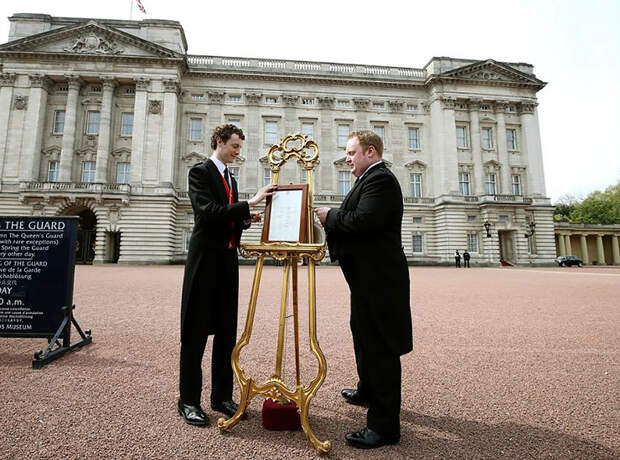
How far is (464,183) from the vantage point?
1342 inches

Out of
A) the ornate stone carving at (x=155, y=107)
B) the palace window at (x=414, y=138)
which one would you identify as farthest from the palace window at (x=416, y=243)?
the ornate stone carving at (x=155, y=107)

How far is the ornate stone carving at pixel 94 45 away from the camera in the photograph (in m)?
29.5

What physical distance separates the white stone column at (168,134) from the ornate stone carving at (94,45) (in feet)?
17.4

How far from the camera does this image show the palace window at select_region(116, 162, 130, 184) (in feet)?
99.4

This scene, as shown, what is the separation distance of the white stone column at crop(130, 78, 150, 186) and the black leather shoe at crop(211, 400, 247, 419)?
29409 mm

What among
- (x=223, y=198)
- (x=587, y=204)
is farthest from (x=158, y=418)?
(x=587, y=204)

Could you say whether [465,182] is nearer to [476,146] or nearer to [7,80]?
[476,146]

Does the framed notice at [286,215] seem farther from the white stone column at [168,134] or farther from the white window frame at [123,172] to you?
the white window frame at [123,172]

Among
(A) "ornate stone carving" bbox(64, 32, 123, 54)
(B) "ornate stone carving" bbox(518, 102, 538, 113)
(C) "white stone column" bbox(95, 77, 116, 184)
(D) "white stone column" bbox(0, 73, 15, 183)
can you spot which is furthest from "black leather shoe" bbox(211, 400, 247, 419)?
(B) "ornate stone carving" bbox(518, 102, 538, 113)

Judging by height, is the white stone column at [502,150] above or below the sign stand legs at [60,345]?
above

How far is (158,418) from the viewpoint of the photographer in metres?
2.87

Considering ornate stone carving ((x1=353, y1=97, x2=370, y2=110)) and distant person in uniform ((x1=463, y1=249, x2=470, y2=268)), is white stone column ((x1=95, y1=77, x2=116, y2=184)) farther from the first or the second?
distant person in uniform ((x1=463, y1=249, x2=470, y2=268))

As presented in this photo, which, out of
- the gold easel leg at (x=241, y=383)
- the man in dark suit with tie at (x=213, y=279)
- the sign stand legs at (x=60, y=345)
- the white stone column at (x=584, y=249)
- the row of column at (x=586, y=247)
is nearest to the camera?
the gold easel leg at (x=241, y=383)

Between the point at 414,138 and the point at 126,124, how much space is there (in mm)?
27568
